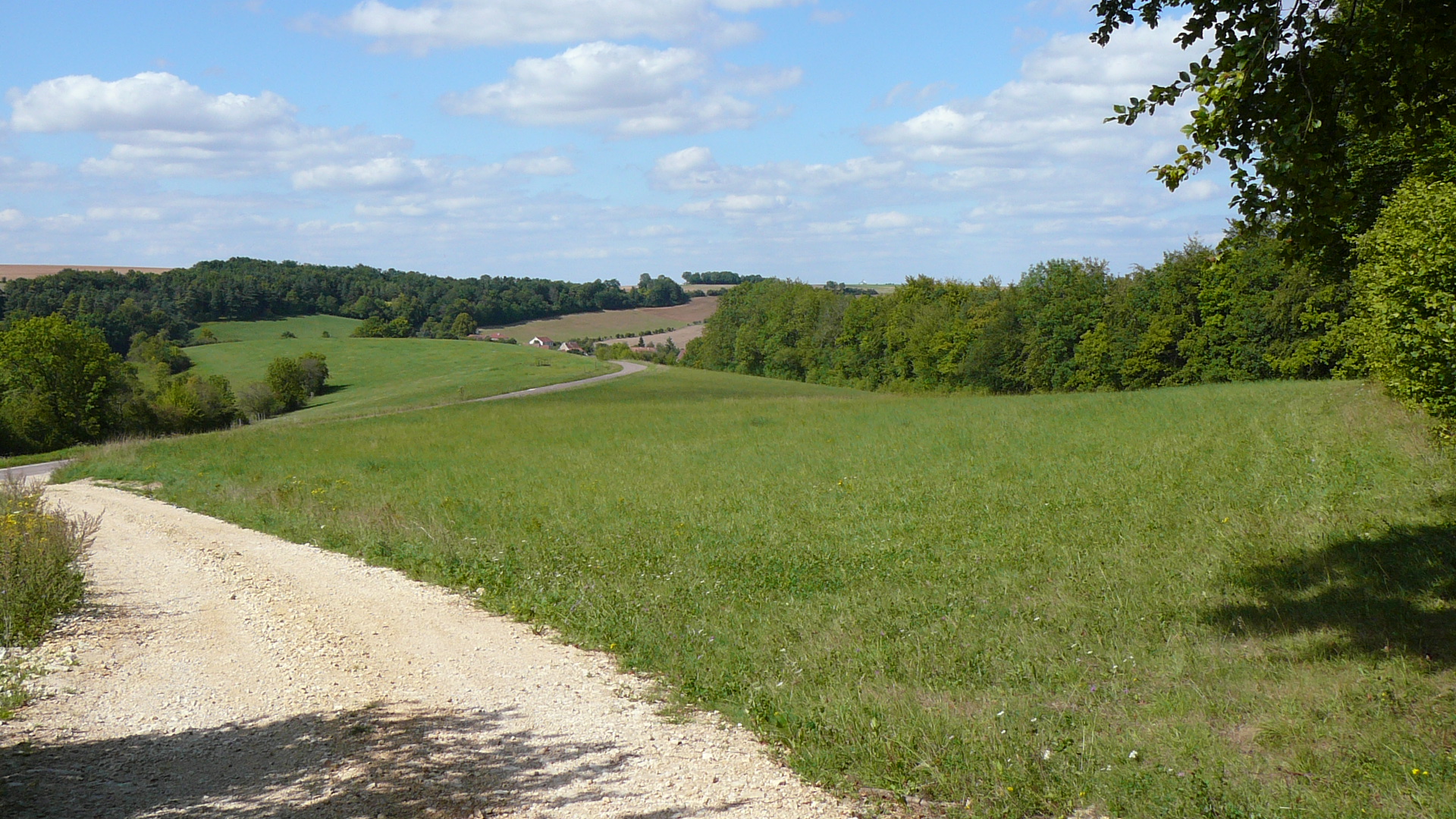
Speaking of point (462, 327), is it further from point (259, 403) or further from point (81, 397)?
point (81, 397)

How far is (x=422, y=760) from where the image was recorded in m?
6.30

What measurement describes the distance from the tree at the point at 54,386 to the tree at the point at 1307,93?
229ft

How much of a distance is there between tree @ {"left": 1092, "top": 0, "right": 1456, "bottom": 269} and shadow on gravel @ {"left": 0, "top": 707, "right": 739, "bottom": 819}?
259 inches

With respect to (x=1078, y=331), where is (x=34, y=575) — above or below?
below

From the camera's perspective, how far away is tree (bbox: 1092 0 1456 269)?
6.78 meters

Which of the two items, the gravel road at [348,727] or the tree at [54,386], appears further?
the tree at [54,386]

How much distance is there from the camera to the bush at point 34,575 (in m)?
9.16

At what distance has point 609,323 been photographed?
150750mm

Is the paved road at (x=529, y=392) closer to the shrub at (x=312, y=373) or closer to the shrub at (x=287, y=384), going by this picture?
the shrub at (x=287, y=384)

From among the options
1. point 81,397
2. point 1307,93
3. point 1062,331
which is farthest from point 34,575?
point 1062,331

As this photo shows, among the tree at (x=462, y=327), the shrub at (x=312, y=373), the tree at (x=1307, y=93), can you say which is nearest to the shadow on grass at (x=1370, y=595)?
the tree at (x=1307, y=93)

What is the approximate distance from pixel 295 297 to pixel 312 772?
438ft

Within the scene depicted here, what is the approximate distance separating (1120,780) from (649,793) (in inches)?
120

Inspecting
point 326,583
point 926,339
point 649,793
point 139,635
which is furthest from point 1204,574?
point 926,339
